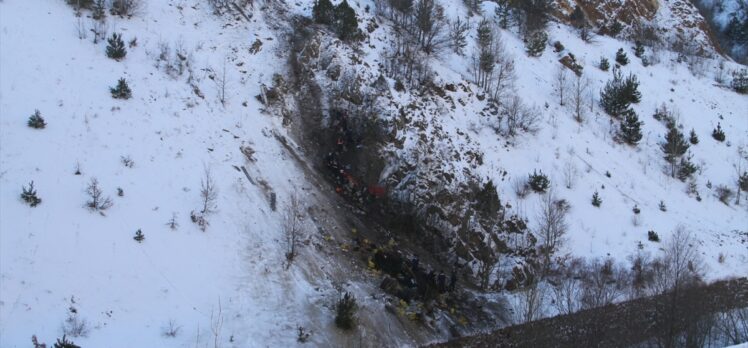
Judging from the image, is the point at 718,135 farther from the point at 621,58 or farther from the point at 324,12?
the point at 324,12

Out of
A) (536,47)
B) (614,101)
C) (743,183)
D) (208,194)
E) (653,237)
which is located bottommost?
(208,194)

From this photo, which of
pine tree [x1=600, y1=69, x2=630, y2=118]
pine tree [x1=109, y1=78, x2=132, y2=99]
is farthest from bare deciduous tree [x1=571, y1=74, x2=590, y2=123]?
pine tree [x1=109, y1=78, x2=132, y2=99]

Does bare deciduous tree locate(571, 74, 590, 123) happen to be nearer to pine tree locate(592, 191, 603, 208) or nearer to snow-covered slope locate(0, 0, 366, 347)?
pine tree locate(592, 191, 603, 208)

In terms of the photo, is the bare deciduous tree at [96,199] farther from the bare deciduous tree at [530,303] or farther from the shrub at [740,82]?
the shrub at [740,82]

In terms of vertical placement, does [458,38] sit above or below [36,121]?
above

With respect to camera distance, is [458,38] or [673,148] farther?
[458,38]

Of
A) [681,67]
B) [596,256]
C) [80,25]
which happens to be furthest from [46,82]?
[681,67]

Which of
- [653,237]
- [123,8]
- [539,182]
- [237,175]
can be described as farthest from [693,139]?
[123,8]

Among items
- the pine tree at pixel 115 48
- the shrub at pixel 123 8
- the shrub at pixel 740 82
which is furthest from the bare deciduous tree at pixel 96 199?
the shrub at pixel 740 82
